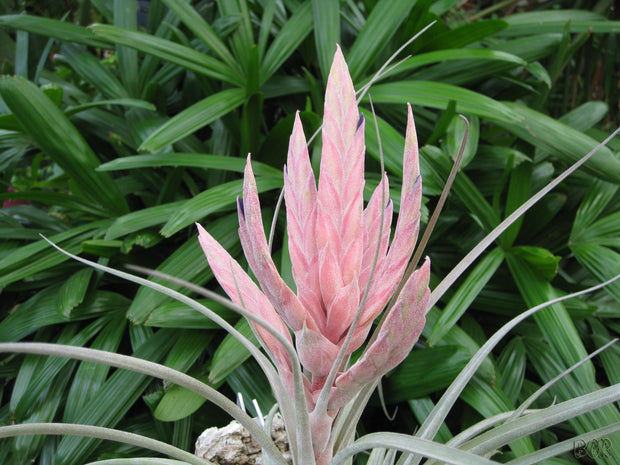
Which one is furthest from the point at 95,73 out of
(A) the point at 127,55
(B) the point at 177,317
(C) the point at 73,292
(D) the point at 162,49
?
(B) the point at 177,317

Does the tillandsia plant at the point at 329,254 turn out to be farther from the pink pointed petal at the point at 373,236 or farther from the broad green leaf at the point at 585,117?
the broad green leaf at the point at 585,117

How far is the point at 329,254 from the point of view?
13.3 inches

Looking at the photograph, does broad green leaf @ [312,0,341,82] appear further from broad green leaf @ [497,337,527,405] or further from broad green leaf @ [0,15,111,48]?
broad green leaf @ [497,337,527,405]

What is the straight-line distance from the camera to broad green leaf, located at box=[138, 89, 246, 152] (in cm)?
79

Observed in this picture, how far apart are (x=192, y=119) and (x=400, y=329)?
2.17 feet

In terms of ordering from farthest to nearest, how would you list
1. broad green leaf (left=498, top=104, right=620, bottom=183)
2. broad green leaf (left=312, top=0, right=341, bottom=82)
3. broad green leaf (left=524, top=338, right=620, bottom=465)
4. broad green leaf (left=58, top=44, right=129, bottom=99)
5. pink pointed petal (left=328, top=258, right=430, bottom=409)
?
broad green leaf (left=58, top=44, right=129, bottom=99) < broad green leaf (left=312, top=0, right=341, bottom=82) < broad green leaf (left=498, top=104, right=620, bottom=183) < broad green leaf (left=524, top=338, right=620, bottom=465) < pink pointed petal (left=328, top=258, right=430, bottom=409)

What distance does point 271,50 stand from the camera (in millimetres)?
979

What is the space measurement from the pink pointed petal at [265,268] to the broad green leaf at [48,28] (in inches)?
34.1

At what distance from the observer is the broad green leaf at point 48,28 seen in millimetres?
977

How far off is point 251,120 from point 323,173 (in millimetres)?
621

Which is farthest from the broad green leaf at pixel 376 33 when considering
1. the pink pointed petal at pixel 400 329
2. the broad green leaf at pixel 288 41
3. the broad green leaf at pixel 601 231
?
the pink pointed petal at pixel 400 329

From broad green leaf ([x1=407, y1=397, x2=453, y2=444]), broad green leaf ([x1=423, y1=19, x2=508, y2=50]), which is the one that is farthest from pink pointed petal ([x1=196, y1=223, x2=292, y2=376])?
broad green leaf ([x1=423, y1=19, x2=508, y2=50])

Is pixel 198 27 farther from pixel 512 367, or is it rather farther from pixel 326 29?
pixel 512 367

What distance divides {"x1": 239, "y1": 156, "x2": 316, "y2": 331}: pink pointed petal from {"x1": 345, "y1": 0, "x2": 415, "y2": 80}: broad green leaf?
63 cm
